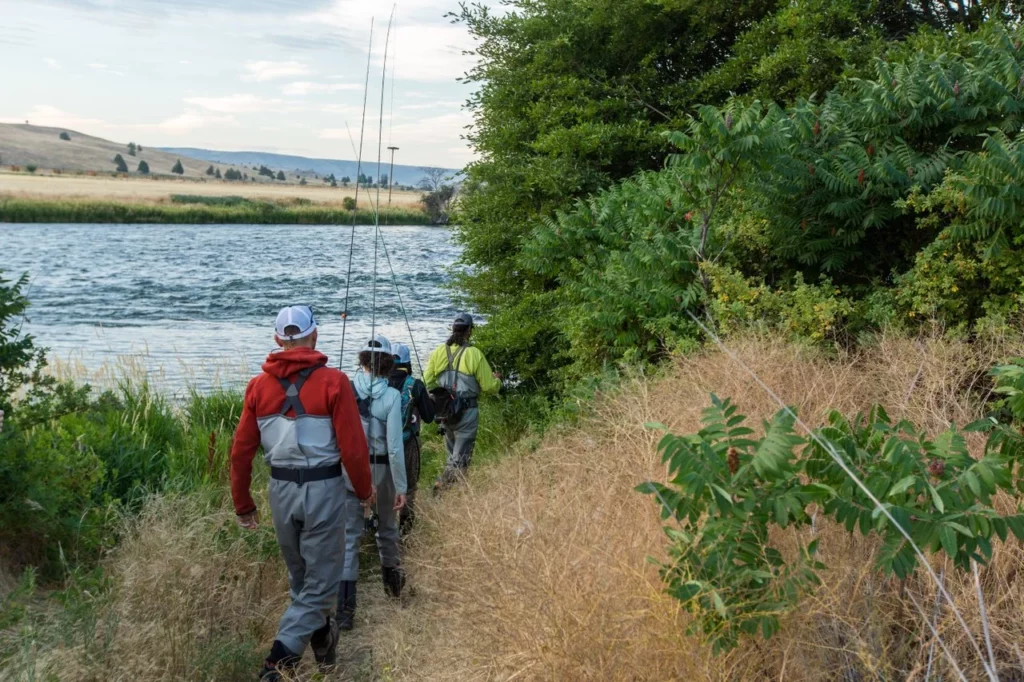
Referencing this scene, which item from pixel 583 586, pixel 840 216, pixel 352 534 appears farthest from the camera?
pixel 840 216

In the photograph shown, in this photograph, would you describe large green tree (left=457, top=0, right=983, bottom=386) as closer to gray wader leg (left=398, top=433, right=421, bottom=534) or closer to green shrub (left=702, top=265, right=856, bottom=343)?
green shrub (left=702, top=265, right=856, bottom=343)

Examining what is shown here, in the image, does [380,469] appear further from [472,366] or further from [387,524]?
[472,366]

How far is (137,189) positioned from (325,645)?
303ft

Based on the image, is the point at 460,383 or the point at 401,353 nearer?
the point at 401,353

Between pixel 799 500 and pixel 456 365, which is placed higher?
pixel 799 500

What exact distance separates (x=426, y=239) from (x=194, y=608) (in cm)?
5199

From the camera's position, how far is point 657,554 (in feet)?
15.4

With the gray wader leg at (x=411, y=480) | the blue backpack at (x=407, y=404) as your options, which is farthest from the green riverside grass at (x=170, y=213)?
the blue backpack at (x=407, y=404)

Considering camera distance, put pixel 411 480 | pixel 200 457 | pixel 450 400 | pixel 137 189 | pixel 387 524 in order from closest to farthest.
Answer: pixel 387 524 → pixel 411 480 → pixel 200 457 → pixel 450 400 → pixel 137 189

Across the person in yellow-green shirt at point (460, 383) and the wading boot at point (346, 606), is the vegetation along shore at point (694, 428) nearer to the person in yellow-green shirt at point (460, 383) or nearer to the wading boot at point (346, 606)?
the wading boot at point (346, 606)

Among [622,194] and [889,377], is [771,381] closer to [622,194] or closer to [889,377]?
[889,377]

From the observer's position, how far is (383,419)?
22.1ft

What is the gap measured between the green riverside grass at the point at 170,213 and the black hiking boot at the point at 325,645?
228 feet

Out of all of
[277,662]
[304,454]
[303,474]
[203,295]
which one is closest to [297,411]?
[304,454]
